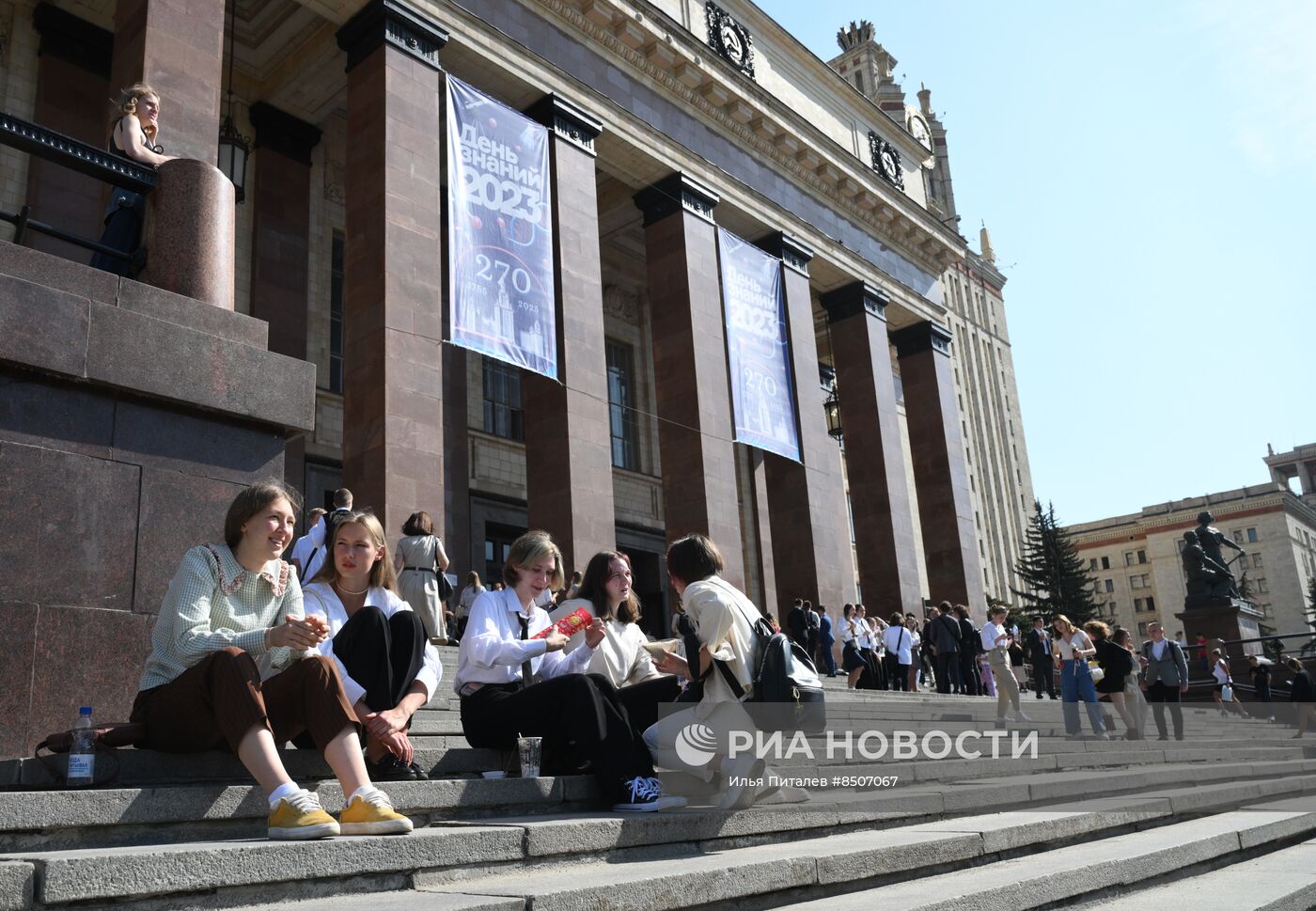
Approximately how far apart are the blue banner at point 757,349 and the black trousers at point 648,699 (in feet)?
43.7

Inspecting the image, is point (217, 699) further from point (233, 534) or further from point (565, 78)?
point (565, 78)

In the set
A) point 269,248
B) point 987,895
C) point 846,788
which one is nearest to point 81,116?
point 269,248

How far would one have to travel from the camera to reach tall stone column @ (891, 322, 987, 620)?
2469cm

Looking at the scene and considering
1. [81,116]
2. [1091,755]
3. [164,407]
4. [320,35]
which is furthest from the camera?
[320,35]

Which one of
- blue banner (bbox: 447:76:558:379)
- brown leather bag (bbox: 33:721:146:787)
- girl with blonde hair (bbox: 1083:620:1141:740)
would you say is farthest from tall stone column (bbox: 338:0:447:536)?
brown leather bag (bbox: 33:721:146:787)

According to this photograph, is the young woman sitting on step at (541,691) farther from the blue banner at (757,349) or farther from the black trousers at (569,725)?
the blue banner at (757,349)

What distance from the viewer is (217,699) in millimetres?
3576

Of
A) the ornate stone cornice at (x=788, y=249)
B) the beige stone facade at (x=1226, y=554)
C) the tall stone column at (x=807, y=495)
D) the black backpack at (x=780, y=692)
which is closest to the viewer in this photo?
the black backpack at (x=780, y=692)

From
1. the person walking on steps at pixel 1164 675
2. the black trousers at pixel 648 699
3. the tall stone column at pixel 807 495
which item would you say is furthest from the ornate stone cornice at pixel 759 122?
the black trousers at pixel 648 699

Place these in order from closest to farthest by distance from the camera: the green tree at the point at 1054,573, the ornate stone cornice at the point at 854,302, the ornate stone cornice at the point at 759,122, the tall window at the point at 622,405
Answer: the ornate stone cornice at the point at 759,122
the tall window at the point at 622,405
the ornate stone cornice at the point at 854,302
the green tree at the point at 1054,573

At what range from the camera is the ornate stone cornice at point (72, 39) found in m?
15.3

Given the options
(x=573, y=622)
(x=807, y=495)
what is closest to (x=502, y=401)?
(x=807, y=495)

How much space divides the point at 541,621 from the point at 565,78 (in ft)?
46.8

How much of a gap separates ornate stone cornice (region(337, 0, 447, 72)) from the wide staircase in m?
11.5
